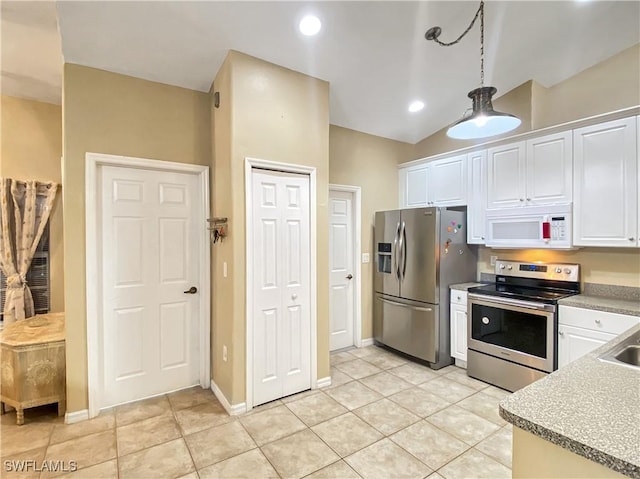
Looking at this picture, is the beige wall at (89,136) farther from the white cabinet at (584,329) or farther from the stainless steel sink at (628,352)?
the white cabinet at (584,329)

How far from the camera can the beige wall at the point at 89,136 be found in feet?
8.35

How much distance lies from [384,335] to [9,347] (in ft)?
11.9

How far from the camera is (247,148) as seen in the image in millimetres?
2658

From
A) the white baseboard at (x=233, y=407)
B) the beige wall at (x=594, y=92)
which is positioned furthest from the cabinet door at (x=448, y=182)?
the white baseboard at (x=233, y=407)

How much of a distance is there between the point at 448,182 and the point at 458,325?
1.69m

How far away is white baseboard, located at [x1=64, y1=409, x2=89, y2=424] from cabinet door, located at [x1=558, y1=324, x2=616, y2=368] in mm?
3918

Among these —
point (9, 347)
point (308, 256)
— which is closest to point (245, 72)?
point (308, 256)

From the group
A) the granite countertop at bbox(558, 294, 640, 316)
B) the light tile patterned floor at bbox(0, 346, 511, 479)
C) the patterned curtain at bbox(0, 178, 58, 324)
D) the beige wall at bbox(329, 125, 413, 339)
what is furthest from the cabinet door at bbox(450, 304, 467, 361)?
the patterned curtain at bbox(0, 178, 58, 324)

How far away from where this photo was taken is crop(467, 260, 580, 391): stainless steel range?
2814mm

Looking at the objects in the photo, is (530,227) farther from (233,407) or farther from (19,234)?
(19,234)

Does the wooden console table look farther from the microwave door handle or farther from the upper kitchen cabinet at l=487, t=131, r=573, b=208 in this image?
the upper kitchen cabinet at l=487, t=131, r=573, b=208

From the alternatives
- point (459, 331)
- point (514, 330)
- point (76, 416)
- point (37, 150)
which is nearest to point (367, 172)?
point (459, 331)

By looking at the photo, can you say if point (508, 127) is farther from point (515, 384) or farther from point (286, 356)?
point (286, 356)

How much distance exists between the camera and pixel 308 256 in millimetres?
3027
